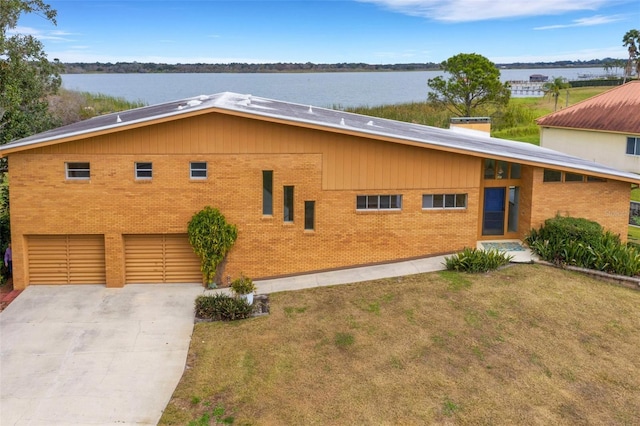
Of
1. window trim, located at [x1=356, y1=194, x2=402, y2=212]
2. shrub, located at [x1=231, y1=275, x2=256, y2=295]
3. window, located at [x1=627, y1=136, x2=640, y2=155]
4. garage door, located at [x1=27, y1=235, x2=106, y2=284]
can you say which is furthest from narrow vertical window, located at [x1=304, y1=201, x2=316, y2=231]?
window, located at [x1=627, y1=136, x2=640, y2=155]

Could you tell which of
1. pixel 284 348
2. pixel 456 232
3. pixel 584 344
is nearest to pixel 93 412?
pixel 284 348

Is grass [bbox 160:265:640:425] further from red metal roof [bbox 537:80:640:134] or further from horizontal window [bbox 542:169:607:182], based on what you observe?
red metal roof [bbox 537:80:640:134]

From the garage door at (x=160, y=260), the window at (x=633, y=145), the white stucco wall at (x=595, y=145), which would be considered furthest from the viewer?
the white stucco wall at (x=595, y=145)

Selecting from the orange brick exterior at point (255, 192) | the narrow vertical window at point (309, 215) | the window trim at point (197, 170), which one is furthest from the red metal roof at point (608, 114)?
the window trim at point (197, 170)

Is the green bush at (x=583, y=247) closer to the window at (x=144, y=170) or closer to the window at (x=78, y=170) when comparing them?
the window at (x=144, y=170)

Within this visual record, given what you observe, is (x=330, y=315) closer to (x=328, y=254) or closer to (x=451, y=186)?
(x=328, y=254)

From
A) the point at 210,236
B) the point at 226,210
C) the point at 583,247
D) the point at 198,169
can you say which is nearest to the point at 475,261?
the point at 583,247

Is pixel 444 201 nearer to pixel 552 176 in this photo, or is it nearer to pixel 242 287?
pixel 552 176
